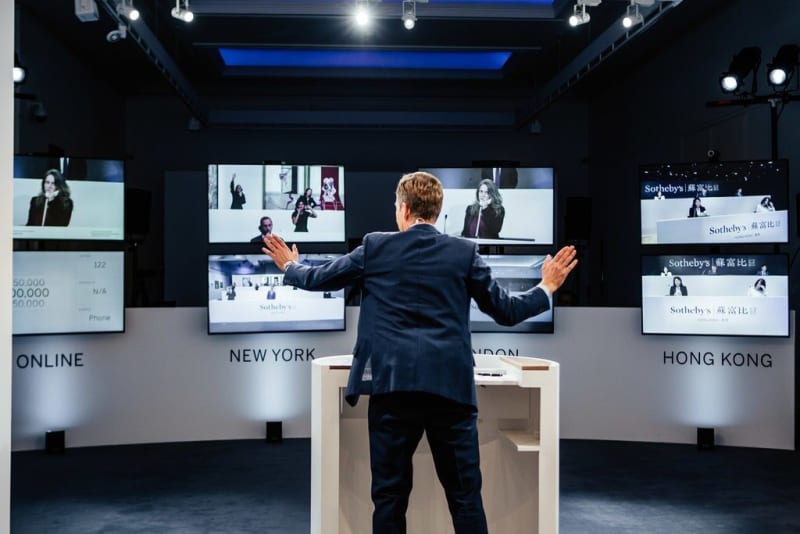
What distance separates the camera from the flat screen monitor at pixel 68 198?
17.9ft

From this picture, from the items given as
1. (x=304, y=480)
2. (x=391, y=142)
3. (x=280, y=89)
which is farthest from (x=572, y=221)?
(x=304, y=480)

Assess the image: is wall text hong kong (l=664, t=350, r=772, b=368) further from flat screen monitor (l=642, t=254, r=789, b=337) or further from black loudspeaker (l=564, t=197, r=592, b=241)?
black loudspeaker (l=564, t=197, r=592, b=241)

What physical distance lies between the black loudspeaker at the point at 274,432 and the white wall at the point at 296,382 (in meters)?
0.07

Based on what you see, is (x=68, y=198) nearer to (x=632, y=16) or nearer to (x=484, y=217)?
(x=484, y=217)

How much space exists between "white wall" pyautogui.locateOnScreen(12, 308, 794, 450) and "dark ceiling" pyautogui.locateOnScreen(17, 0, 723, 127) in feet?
8.46

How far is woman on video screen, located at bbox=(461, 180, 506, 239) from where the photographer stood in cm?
583

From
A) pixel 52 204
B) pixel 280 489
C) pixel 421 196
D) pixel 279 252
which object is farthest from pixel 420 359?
pixel 52 204

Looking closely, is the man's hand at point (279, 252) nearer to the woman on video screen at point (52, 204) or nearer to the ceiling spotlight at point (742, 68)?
the woman on video screen at point (52, 204)

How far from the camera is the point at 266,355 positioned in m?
5.95

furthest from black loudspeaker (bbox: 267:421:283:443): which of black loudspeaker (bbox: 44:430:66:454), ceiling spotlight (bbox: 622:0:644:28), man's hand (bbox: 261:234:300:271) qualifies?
ceiling spotlight (bbox: 622:0:644:28)

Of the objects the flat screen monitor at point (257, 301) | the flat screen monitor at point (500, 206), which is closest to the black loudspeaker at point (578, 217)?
the flat screen monitor at point (500, 206)

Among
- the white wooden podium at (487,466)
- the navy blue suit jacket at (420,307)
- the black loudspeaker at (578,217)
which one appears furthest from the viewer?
the black loudspeaker at (578,217)

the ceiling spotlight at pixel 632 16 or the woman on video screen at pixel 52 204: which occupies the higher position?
the ceiling spotlight at pixel 632 16

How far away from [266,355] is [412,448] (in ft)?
12.2
